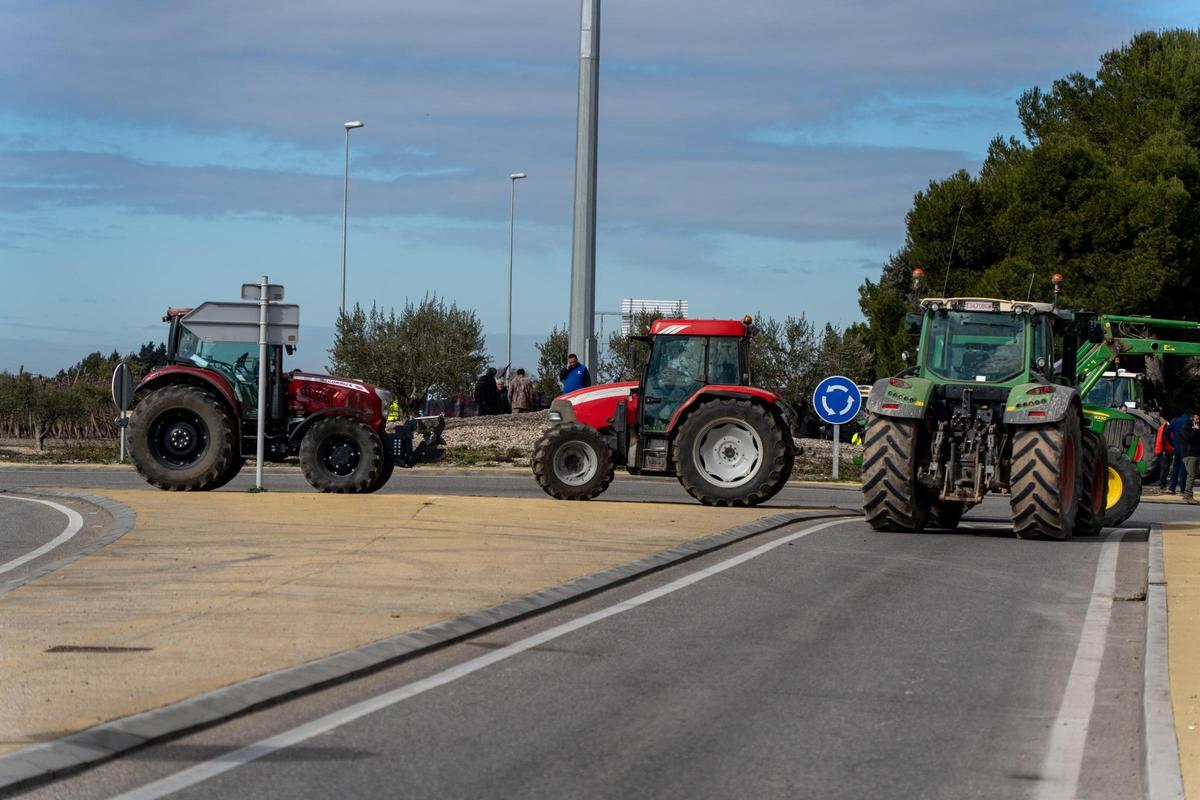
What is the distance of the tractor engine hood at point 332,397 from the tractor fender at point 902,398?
23.3 ft

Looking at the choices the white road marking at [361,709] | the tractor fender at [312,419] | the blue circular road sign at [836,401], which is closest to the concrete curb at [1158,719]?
the white road marking at [361,709]

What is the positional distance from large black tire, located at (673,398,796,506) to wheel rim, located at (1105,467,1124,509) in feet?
14.2

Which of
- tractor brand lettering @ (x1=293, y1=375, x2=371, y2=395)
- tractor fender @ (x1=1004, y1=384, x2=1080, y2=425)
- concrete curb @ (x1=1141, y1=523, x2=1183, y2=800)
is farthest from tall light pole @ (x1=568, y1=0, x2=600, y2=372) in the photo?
concrete curb @ (x1=1141, y1=523, x2=1183, y2=800)

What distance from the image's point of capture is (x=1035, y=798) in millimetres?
6582

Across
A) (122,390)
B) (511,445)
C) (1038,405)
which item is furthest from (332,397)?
(511,445)

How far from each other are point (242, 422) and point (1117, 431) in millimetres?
15402

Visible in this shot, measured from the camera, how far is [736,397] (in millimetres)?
20531

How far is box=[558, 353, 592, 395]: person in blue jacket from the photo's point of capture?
26875mm

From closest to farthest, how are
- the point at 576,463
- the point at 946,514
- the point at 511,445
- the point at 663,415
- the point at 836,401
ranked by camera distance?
1. the point at 946,514
2. the point at 663,415
3. the point at 576,463
4. the point at 836,401
5. the point at 511,445

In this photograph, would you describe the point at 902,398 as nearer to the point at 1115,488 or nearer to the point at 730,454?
the point at 730,454

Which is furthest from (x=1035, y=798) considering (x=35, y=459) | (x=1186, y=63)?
(x=1186, y=63)

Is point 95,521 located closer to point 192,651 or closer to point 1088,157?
point 192,651

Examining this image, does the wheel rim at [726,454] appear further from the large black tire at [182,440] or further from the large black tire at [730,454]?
the large black tire at [182,440]

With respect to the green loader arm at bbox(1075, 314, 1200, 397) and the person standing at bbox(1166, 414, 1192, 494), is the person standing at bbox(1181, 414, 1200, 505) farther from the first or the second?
the green loader arm at bbox(1075, 314, 1200, 397)
